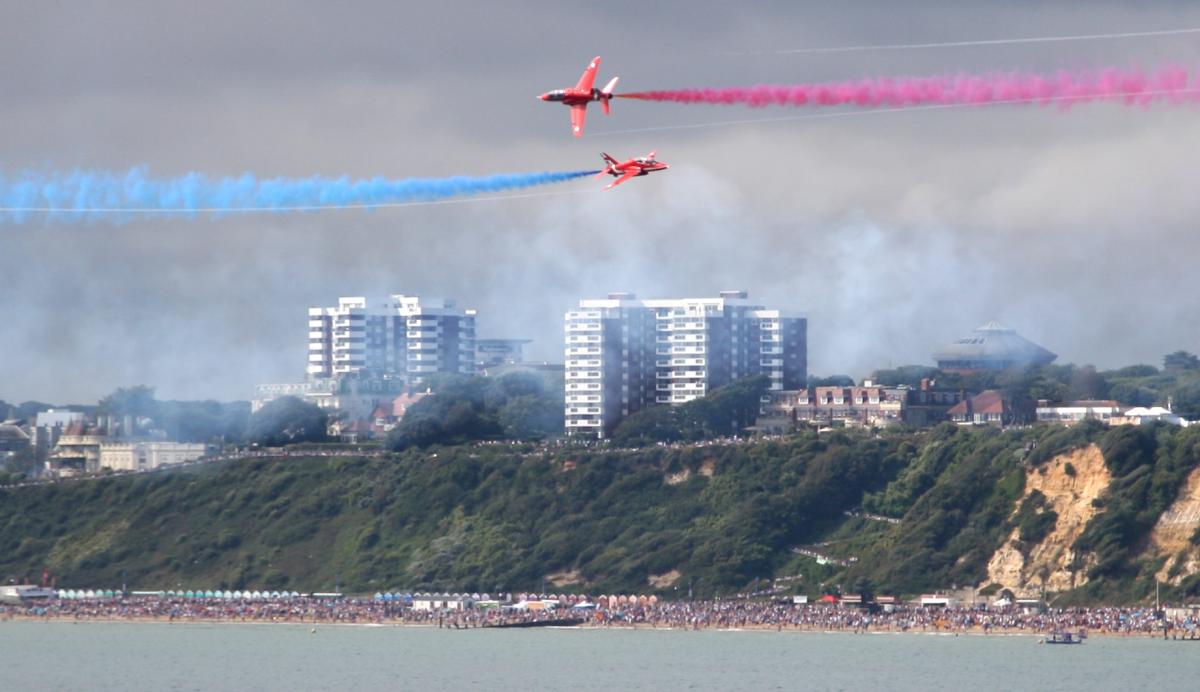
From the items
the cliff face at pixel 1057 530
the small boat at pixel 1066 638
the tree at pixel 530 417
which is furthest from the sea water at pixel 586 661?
the tree at pixel 530 417

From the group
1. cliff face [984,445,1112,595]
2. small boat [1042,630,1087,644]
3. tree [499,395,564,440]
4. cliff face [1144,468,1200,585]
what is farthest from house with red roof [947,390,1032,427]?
small boat [1042,630,1087,644]

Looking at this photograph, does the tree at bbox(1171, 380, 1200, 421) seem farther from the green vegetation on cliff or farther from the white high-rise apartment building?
the white high-rise apartment building

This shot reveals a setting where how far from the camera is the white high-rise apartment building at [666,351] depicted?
167125 mm

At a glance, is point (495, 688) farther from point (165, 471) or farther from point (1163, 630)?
point (165, 471)

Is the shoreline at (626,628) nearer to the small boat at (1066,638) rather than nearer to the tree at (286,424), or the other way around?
the small boat at (1066,638)

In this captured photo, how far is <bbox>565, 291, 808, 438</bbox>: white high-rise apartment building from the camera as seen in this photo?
167125 mm

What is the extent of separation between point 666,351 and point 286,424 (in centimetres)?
2998

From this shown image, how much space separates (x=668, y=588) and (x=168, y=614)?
2903 centimetres

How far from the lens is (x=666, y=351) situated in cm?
17200

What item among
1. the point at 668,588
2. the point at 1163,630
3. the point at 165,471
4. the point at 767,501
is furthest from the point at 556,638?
the point at 165,471

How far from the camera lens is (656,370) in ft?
563

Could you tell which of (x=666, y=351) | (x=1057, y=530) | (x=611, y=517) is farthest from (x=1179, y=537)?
(x=666, y=351)

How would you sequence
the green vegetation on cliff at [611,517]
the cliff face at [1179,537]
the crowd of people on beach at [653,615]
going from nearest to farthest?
the crowd of people on beach at [653,615] → the cliff face at [1179,537] → the green vegetation on cliff at [611,517]

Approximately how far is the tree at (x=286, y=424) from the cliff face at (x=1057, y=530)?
62629 millimetres
